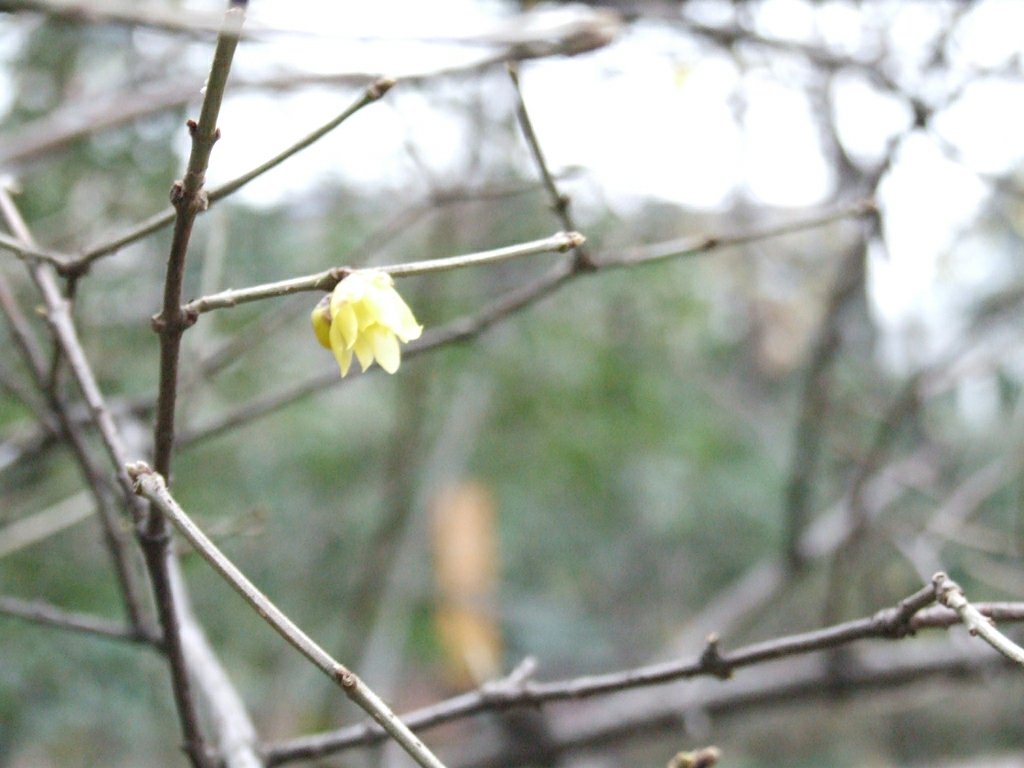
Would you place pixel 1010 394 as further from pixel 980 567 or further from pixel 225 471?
pixel 225 471

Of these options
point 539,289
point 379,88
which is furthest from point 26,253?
point 539,289

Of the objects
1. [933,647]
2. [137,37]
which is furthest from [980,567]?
[137,37]

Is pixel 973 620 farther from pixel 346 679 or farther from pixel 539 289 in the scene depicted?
pixel 539 289

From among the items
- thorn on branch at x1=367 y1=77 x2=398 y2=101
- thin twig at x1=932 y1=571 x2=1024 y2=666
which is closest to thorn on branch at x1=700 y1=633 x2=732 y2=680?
thin twig at x1=932 y1=571 x2=1024 y2=666

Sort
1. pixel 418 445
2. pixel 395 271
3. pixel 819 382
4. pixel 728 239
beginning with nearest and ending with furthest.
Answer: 1. pixel 395 271
2. pixel 728 239
3. pixel 819 382
4. pixel 418 445

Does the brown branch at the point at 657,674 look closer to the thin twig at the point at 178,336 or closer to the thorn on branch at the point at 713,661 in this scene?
the thorn on branch at the point at 713,661

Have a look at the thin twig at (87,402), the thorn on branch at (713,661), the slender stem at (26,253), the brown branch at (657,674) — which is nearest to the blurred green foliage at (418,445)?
the thin twig at (87,402)
